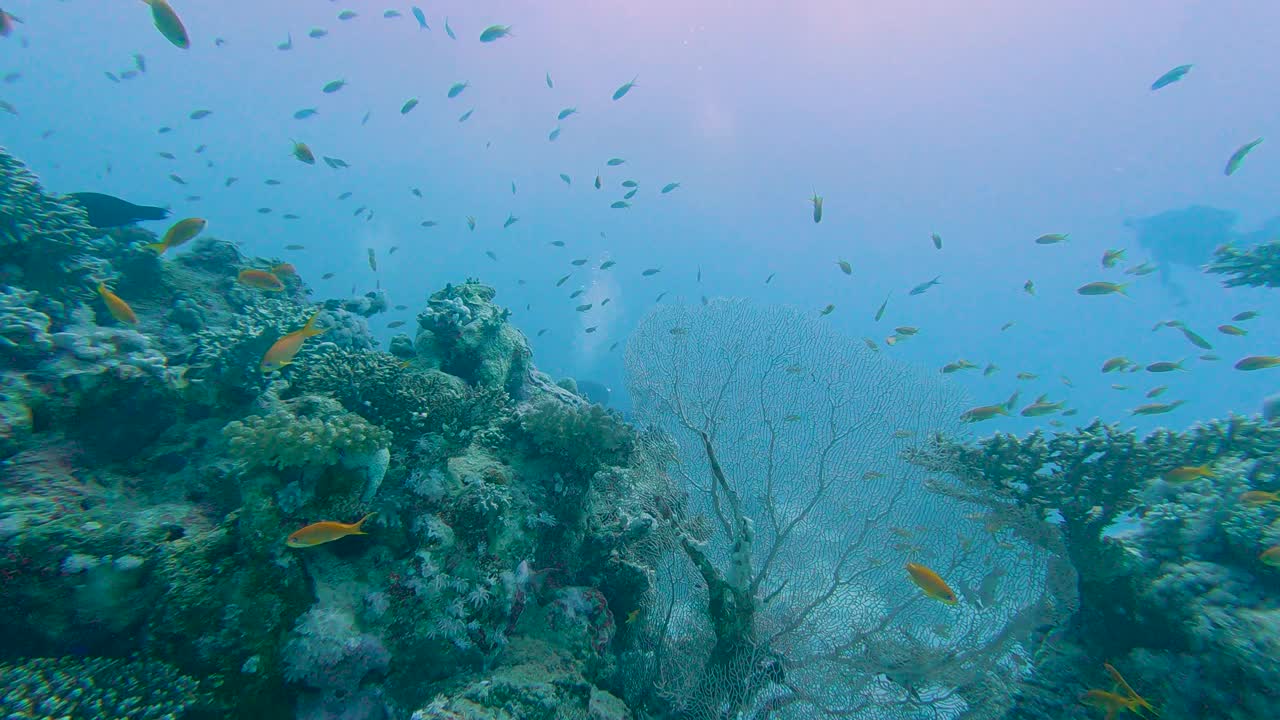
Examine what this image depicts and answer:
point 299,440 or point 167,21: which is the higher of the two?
point 167,21

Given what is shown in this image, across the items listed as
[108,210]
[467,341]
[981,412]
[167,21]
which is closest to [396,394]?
[467,341]

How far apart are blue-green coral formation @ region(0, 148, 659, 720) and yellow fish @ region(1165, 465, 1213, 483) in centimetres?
522

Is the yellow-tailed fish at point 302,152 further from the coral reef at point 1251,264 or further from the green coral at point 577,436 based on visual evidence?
the coral reef at point 1251,264

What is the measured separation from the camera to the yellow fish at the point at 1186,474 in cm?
452

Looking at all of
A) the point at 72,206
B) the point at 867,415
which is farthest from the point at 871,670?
the point at 72,206

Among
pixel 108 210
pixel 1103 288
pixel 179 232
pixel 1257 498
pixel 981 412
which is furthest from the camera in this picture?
pixel 1103 288

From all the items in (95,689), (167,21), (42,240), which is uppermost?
(167,21)

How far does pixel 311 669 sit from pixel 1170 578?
6.89m

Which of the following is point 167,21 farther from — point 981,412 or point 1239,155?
point 1239,155

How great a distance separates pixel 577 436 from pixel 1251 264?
1188 cm

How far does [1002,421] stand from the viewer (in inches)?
2200

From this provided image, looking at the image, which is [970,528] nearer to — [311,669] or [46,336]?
[311,669]

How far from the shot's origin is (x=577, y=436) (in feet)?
15.6

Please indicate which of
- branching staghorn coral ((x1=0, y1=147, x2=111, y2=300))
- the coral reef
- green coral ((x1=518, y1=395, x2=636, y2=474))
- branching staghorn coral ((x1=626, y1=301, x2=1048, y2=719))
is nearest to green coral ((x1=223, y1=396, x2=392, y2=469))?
green coral ((x1=518, y1=395, x2=636, y2=474))
